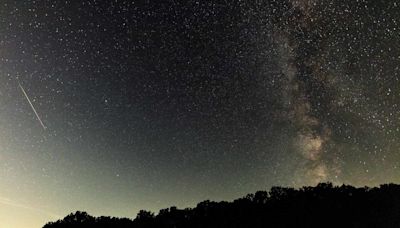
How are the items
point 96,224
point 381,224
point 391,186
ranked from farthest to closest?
point 96,224, point 391,186, point 381,224

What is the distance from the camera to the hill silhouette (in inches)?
1374

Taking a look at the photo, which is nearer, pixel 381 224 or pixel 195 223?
pixel 381 224

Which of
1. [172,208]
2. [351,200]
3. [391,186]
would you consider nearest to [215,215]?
[172,208]

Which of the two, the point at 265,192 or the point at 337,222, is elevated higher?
the point at 265,192

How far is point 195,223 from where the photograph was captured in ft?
124

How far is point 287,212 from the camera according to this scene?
35969 mm

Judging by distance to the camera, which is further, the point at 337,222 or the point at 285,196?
the point at 285,196

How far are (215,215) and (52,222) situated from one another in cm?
1439

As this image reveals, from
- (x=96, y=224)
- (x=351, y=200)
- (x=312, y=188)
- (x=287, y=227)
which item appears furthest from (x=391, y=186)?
(x=96, y=224)

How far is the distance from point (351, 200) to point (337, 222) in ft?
7.77

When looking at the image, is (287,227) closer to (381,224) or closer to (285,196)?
(285,196)

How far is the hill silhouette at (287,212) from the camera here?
115ft

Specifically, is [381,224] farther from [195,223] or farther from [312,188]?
[195,223]

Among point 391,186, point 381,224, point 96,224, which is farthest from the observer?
point 96,224
